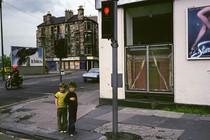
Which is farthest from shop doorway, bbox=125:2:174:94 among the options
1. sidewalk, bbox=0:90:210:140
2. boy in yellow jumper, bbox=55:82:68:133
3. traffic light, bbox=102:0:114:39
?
traffic light, bbox=102:0:114:39

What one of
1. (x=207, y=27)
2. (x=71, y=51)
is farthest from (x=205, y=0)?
(x=71, y=51)

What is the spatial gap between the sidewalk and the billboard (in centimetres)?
2994

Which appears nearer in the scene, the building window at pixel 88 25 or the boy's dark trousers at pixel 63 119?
the boy's dark trousers at pixel 63 119

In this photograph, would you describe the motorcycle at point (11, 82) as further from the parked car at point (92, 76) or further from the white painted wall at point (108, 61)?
the white painted wall at point (108, 61)

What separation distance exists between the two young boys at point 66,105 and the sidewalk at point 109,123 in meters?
0.24

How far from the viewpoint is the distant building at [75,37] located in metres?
67.2

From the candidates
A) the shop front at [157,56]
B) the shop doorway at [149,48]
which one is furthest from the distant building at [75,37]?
the shop front at [157,56]

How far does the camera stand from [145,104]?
10812mm

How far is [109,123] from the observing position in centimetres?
872

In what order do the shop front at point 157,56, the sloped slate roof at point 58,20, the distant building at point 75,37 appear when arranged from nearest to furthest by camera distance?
the shop front at point 157,56, the distant building at point 75,37, the sloped slate roof at point 58,20

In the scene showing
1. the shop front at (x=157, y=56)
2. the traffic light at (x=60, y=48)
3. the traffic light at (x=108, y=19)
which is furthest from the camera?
the shop front at (x=157, y=56)

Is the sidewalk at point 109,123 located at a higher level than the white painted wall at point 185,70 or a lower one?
lower

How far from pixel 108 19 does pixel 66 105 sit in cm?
281

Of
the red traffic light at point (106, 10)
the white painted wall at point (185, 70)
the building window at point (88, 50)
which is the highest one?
the building window at point (88, 50)
